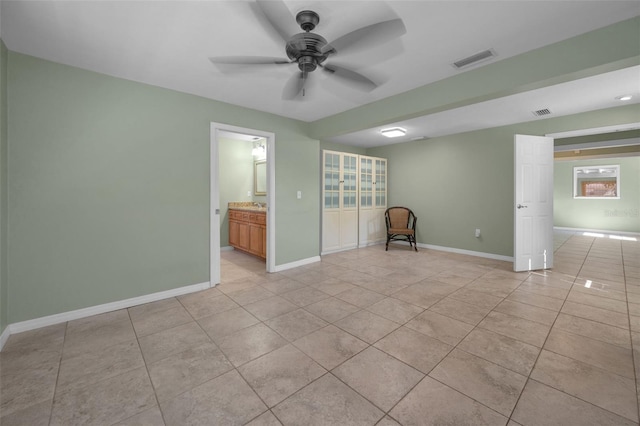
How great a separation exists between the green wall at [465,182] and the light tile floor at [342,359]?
1.84 meters

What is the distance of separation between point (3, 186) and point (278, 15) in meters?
2.64

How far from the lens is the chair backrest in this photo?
6.20 m

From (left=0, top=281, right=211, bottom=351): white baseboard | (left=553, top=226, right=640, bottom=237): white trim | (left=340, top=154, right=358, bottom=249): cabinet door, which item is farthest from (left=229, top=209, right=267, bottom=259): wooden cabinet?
(left=553, top=226, right=640, bottom=237): white trim

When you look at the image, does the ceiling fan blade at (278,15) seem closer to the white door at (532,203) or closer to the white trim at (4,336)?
the white trim at (4,336)

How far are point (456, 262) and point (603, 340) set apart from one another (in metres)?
2.54

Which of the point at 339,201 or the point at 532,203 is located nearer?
the point at 532,203

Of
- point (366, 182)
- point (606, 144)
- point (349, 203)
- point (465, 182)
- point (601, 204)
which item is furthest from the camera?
point (601, 204)

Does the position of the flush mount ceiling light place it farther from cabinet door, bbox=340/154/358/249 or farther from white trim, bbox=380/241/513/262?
white trim, bbox=380/241/513/262

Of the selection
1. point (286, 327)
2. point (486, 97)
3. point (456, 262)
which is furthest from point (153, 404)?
point (456, 262)

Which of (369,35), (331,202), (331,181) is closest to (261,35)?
(369,35)

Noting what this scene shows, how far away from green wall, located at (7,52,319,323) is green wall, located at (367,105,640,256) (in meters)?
4.28

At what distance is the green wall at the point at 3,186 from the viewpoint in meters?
2.15

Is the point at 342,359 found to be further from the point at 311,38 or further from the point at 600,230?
the point at 600,230

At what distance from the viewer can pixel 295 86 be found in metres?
2.30
